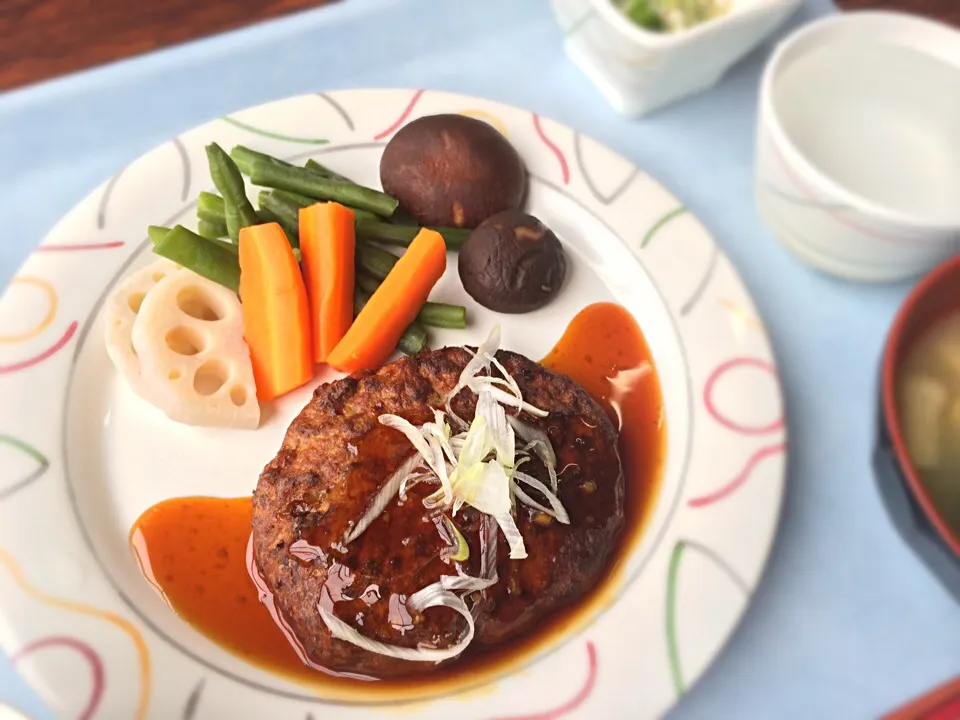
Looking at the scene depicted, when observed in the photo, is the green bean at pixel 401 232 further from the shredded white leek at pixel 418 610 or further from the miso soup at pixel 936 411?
the miso soup at pixel 936 411

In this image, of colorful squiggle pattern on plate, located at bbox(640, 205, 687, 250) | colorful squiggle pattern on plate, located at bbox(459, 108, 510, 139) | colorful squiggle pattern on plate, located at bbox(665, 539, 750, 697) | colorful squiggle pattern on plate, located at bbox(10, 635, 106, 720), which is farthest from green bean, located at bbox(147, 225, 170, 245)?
colorful squiggle pattern on plate, located at bbox(665, 539, 750, 697)

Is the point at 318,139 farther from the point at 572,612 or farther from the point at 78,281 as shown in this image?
the point at 572,612

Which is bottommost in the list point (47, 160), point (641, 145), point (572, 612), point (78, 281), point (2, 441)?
point (572, 612)

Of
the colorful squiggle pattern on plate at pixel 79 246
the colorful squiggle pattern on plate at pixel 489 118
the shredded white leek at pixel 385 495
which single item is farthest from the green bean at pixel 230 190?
the shredded white leek at pixel 385 495

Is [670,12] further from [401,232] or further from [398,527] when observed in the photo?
[398,527]

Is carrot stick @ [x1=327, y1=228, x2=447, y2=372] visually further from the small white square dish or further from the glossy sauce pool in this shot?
the small white square dish

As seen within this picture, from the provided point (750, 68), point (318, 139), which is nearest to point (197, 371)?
point (318, 139)
